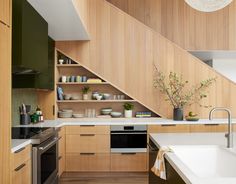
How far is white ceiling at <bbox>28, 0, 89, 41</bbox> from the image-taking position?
307 centimetres

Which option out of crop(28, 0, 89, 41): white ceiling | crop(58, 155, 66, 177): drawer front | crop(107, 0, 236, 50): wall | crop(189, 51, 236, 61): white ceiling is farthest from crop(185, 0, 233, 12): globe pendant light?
crop(189, 51, 236, 61): white ceiling

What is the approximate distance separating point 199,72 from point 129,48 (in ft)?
4.41

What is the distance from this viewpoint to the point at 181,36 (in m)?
6.06

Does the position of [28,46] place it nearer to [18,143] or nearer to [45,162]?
[18,143]

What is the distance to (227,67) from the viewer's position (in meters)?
6.93

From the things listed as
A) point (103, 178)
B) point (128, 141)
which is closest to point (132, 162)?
point (128, 141)

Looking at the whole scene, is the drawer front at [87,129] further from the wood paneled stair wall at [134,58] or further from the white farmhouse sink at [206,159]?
the white farmhouse sink at [206,159]

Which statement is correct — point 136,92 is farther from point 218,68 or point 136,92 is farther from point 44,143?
point 218,68

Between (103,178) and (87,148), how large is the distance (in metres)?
0.57

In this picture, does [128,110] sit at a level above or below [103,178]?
above

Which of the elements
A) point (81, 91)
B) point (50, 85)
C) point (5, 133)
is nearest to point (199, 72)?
point (81, 91)

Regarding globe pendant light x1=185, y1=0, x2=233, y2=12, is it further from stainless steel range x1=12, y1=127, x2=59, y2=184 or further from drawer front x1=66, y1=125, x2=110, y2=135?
drawer front x1=66, y1=125, x2=110, y2=135

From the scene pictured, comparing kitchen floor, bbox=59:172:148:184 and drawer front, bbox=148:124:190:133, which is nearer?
kitchen floor, bbox=59:172:148:184

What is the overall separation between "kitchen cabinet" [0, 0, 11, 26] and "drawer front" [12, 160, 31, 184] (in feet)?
4.02
